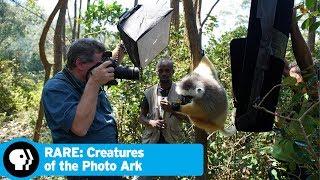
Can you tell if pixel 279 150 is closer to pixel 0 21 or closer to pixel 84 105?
pixel 84 105

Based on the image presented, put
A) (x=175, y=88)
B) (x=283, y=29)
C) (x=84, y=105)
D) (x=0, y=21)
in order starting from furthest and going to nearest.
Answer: (x=0, y=21) < (x=175, y=88) < (x=84, y=105) < (x=283, y=29)

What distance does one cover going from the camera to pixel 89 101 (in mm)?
2402

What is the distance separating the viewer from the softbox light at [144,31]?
2.72 metres

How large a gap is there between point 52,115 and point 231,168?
2.82 metres

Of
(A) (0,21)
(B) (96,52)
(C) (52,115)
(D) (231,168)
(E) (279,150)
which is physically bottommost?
(D) (231,168)

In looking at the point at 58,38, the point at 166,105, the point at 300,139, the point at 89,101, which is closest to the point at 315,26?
the point at 300,139

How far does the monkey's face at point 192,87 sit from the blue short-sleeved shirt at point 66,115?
116 centimetres

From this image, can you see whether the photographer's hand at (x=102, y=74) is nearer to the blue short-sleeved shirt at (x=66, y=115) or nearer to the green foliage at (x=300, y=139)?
the blue short-sleeved shirt at (x=66, y=115)

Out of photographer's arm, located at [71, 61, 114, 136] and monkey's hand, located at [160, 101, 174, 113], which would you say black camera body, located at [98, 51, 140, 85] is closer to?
photographer's arm, located at [71, 61, 114, 136]

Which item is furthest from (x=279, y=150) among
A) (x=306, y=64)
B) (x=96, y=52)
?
(x=96, y=52)

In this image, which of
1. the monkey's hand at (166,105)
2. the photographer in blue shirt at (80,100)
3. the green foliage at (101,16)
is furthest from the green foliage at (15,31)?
the photographer in blue shirt at (80,100)

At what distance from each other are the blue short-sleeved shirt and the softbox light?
0.41 meters

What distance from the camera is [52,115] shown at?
252cm

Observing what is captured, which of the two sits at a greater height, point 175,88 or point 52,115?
point 175,88
